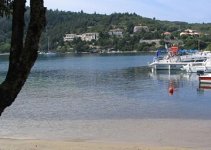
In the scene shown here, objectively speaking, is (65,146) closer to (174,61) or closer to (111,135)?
(111,135)

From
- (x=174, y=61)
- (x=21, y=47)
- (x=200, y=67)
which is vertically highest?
(x=21, y=47)

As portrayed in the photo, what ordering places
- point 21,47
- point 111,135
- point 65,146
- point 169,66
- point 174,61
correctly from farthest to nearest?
point 174,61 → point 169,66 → point 111,135 → point 65,146 → point 21,47

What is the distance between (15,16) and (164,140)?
56.3 ft

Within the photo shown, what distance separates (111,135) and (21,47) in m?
18.3

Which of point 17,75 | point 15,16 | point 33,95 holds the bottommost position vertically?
point 33,95

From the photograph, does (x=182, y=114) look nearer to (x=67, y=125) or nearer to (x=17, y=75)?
(x=67, y=125)

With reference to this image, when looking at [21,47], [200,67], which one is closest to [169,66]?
[200,67]

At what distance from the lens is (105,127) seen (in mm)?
27375

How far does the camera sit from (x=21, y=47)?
6906 millimetres


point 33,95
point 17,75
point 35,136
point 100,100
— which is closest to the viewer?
point 17,75

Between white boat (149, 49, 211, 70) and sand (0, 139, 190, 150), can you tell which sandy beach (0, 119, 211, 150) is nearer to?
sand (0, 139, 190, 150)

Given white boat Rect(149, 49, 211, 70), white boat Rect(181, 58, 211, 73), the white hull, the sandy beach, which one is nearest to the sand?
the sandy beach

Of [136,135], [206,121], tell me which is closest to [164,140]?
[136,135]

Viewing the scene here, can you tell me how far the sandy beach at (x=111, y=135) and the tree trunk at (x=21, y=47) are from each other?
12.5 m
